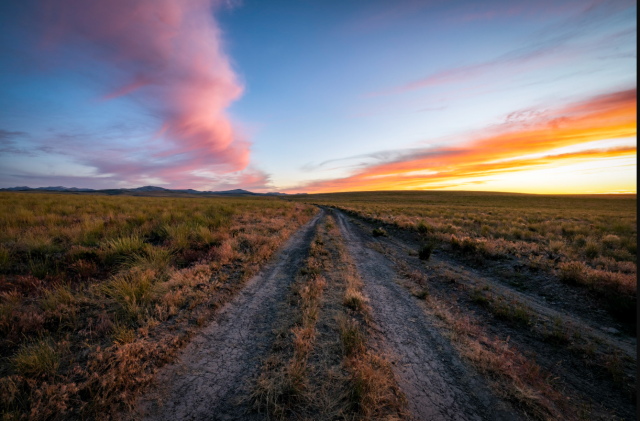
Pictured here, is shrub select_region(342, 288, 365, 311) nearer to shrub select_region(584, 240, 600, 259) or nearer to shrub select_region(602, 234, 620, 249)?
shrub select_region(584, 240, 600, 259)

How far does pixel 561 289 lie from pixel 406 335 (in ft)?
20.3

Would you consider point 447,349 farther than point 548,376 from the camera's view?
Yes

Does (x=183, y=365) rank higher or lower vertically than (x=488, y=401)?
higher

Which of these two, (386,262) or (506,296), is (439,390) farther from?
(386,262)

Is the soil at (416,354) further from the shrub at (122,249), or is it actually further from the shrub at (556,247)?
the shrub at (122,249)

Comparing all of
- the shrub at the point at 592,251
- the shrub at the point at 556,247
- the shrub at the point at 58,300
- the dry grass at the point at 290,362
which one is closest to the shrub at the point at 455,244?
the shrub at the point at 556,247

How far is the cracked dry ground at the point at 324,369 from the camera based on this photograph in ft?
10.1

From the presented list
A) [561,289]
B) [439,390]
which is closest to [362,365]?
[439,390]

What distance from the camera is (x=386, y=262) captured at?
10000 mm

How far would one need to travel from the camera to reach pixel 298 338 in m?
4.27

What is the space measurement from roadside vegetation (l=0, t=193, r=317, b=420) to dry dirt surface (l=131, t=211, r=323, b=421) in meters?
0.27

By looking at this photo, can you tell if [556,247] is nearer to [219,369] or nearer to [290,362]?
[290,362]

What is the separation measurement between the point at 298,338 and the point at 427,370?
226 cm

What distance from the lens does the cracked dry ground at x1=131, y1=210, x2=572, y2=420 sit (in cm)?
307
